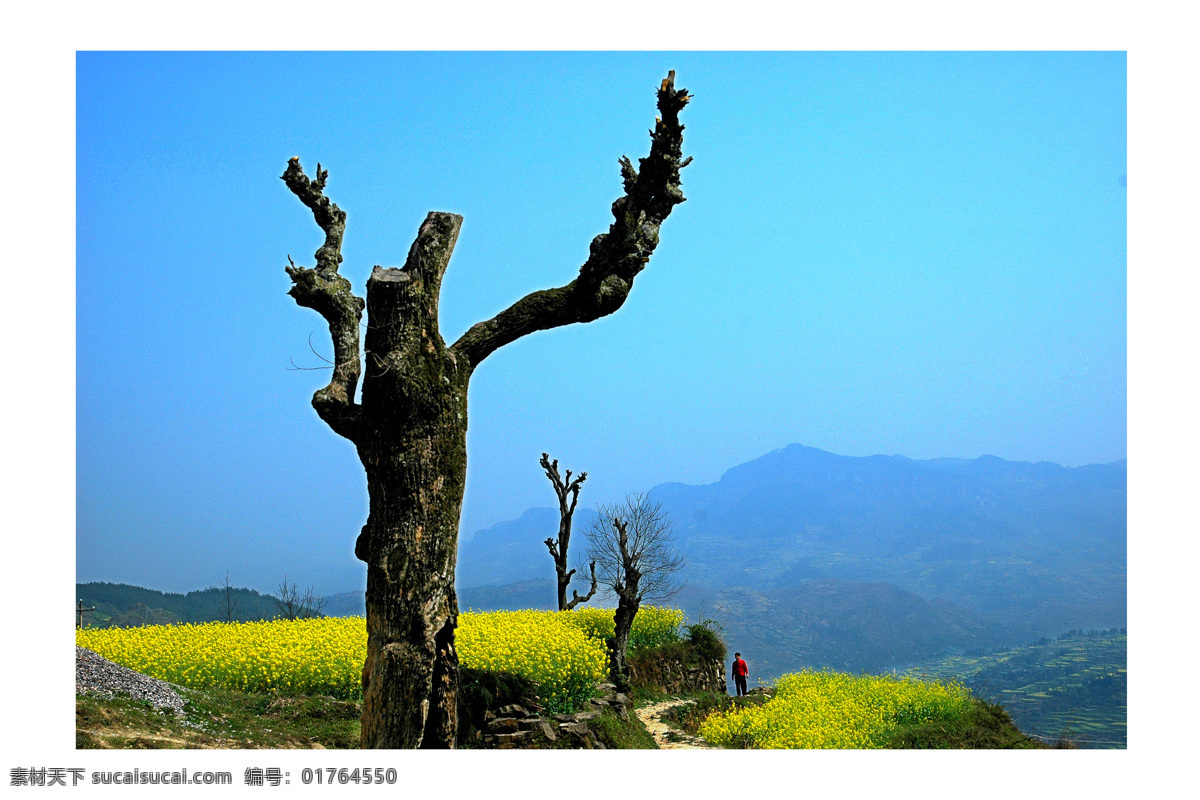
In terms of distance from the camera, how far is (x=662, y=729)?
11.8 m

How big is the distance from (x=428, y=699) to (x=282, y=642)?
628 centimetres

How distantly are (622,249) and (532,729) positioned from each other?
16.9 feet

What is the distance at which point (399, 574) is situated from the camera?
18.1 feet

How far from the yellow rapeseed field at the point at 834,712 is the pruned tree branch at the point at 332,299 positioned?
6730 mm

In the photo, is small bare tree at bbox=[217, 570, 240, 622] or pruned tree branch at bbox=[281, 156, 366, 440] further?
small bare tree at bbox=[217, 570, 240, 622]

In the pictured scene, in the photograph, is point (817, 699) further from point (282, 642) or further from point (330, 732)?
point (282, 642)

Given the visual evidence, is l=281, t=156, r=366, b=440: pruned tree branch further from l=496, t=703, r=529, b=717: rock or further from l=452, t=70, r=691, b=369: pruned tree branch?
l=496, t=703, r=529, b=717: rock

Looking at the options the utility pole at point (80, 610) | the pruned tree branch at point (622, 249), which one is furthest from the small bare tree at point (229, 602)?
the pruned tree branch at point (622, 249)

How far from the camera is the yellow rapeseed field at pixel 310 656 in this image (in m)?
9.84

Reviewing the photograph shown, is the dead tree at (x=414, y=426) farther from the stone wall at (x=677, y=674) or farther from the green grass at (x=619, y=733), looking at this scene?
the stone wall at (x=677, y=674)

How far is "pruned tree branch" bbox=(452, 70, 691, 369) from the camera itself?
21.4 feet

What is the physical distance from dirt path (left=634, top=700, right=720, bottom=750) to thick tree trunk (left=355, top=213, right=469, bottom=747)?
5.40 meters

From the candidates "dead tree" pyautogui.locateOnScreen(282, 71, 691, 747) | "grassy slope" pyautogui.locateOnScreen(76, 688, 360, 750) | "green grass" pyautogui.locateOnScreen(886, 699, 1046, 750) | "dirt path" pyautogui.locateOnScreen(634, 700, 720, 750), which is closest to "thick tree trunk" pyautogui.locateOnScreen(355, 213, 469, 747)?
"dead tree" pyautogui.locateOnScreen(282, 71, 691, 747)
